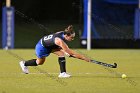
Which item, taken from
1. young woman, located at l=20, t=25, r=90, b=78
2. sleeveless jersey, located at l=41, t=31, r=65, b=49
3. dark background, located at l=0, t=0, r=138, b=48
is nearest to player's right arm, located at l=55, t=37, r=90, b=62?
young woman, located at l=20, t=25, r=90, b=78

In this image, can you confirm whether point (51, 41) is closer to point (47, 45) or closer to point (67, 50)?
point (47, 45)

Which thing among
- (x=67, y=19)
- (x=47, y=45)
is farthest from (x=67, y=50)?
(x=67, y=19)

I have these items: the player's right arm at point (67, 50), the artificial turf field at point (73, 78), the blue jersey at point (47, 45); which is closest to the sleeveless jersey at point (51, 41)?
the blue jersey at point (47, 45)

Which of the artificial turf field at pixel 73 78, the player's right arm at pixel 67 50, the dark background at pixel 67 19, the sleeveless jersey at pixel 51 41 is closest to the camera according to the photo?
the artificial turf field at pixel 73 78

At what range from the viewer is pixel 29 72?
42.5ft

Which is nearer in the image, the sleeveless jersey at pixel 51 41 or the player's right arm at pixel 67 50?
the player's right arm at pixel 67 50

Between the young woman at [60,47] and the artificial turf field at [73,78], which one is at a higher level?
the young woman at [60,47]

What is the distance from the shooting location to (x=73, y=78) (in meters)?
11.7

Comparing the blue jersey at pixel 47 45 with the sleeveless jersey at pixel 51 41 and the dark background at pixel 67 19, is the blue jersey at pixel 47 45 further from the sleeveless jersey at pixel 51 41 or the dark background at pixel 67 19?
the dark background at pixel 67 19

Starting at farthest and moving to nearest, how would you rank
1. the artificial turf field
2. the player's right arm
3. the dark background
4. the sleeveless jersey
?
the dark background
the sleeveless jersey
the player's right arm
the artificial turf field

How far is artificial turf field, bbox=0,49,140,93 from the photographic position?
9859 mm

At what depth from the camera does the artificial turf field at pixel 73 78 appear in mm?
9859

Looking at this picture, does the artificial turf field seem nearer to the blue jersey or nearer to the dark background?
the blue jersey

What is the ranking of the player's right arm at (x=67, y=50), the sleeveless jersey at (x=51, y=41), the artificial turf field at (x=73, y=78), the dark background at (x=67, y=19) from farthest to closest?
the dark background at (x=67, y=19)
the sleeveless jersey at (x=51, y=41)
the player's right arm at (x=67, y=50)
the artificial turf field at (x=73, y=78)
